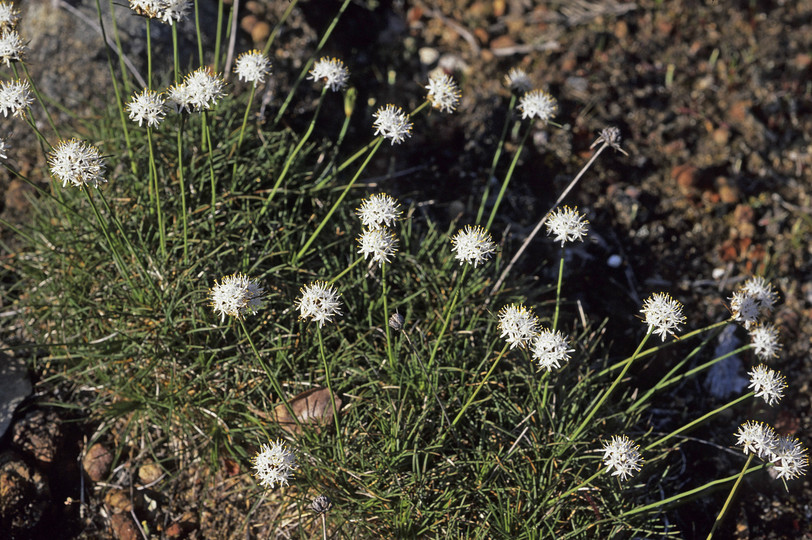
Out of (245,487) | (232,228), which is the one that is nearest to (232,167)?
(232,228)

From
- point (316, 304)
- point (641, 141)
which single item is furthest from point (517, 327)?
point (641, 141)

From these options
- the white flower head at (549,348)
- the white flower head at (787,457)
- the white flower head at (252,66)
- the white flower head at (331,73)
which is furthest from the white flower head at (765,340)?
the white flower head at (252,66)

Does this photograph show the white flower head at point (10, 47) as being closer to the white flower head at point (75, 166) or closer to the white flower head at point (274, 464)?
the white flower head at point (75, 166)

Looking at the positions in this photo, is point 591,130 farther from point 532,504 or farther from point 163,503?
point 163,503

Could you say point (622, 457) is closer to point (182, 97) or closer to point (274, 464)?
point (274, 464)

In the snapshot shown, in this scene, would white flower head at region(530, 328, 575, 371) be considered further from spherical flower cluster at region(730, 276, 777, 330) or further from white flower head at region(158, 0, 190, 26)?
white flower head at region(158, 0, 190, 26)

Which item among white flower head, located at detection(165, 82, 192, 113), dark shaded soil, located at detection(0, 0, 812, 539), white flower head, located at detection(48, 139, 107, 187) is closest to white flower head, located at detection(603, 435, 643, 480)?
dark shaded soil, located at detection(0, 0, 812, 539)
